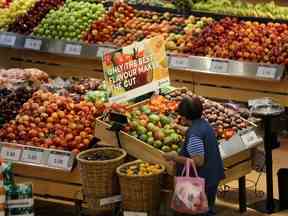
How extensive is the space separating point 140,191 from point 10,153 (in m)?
1.28

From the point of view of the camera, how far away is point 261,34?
9.09m

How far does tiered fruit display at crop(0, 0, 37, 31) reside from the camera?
10617 mm

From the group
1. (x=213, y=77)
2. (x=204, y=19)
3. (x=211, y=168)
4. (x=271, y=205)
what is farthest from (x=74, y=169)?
(x=204, y=19)

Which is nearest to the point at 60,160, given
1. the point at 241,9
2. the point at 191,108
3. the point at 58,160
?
the point at 58,160

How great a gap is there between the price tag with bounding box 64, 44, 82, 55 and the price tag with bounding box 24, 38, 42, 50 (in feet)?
1.32

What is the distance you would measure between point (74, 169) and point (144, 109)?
78 cm

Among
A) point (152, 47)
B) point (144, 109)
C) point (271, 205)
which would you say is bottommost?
point (271, 205)

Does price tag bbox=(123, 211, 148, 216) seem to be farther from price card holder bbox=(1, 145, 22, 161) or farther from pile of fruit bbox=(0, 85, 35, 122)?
pile of fruit bbox=(0, 85, 35, 122)

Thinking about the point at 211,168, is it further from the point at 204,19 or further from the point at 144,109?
the point at 204,19

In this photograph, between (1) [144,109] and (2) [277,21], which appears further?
(2) [277,21]

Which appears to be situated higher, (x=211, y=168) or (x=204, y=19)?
(x=204, y=19)

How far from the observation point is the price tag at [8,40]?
1029 centimetres

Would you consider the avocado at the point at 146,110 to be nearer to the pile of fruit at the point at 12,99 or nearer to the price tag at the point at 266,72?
the pile of fruit at the point at 12,99

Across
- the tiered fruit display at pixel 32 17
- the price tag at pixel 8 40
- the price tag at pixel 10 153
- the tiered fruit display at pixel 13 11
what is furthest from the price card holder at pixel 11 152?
the tiered fruit display at pixel 13 11
